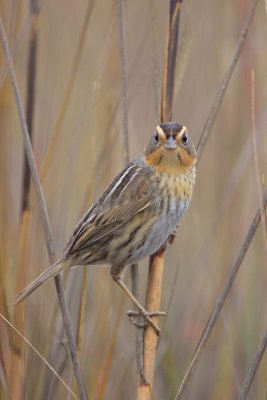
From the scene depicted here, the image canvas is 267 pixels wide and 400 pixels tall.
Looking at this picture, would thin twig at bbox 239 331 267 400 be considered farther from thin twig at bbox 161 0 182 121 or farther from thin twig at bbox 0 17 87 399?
→ thin twig at bbox 161 0 182 121

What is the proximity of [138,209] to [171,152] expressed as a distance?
202 millimetres

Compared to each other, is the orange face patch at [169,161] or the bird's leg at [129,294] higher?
the orange face patch at [169,161]

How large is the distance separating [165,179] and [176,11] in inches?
22.8

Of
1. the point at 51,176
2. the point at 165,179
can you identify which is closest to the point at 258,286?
the point at 165,179

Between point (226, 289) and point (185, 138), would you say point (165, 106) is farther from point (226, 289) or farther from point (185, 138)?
point (226, 289)

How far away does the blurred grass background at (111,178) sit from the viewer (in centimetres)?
204

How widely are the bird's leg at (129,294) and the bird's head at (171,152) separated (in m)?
0.34

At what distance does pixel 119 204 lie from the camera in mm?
2332

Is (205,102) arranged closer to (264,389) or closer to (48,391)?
(264,389)

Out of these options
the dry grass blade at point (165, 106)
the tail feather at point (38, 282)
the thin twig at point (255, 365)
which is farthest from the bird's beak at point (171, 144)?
the thin twig at point (255, 365)

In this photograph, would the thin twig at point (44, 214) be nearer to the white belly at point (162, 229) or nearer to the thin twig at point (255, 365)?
the thin twig at point (255, 365)

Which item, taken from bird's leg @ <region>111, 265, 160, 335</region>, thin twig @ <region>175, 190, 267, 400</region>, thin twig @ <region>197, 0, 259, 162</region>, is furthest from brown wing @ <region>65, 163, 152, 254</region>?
thin twig @ <region>175, 190, 267, 400</region>

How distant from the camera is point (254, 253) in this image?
2.69 meters

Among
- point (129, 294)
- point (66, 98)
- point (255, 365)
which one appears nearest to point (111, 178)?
point (129, 294)
